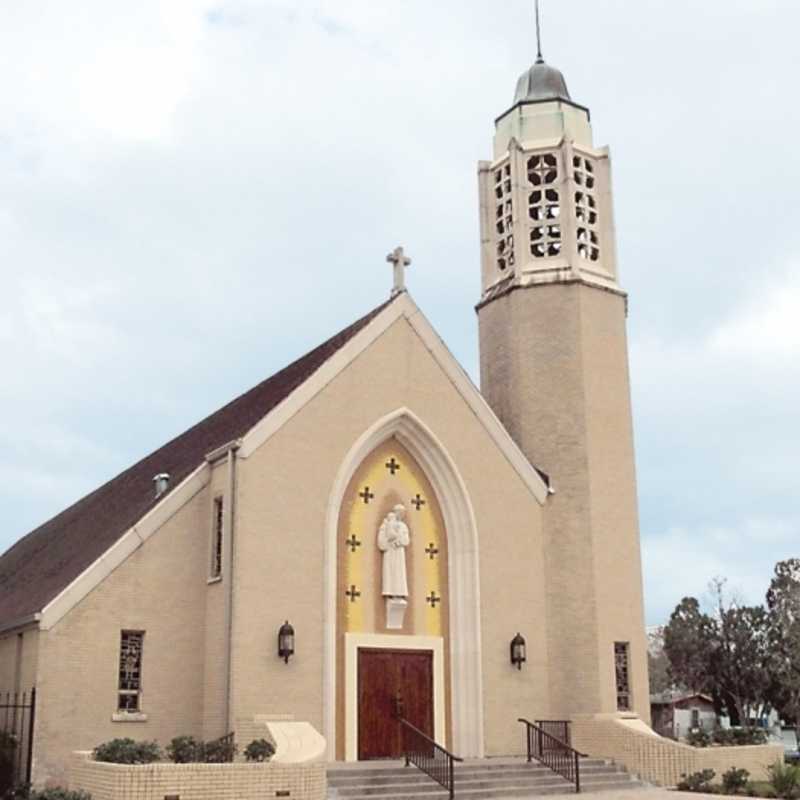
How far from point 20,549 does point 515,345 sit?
1718 cm

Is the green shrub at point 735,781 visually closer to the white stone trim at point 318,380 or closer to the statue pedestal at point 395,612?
the statue pedestal at point 395,612

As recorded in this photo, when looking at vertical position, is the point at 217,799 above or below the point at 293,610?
below

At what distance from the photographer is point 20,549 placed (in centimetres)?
3428

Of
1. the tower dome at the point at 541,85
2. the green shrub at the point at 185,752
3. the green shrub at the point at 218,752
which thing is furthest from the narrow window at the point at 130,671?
the tower dome at the point at 541,85

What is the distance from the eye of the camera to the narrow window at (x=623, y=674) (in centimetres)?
2394

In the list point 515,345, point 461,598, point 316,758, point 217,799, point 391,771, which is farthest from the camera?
point 515,345

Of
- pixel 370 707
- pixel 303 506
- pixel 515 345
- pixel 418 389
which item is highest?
pixel 515 345

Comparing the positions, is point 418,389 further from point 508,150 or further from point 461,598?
point 508,150

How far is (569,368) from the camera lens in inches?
1000

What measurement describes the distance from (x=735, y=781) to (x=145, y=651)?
10.7 meters

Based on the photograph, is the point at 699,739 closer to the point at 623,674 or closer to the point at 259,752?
the point at 623,674

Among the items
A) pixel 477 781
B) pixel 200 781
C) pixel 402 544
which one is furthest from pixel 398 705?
pixel 200 781

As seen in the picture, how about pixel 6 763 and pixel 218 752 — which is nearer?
pixel 218 752

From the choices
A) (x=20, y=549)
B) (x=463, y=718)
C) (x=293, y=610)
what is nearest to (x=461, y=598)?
(x=463, y=718)
